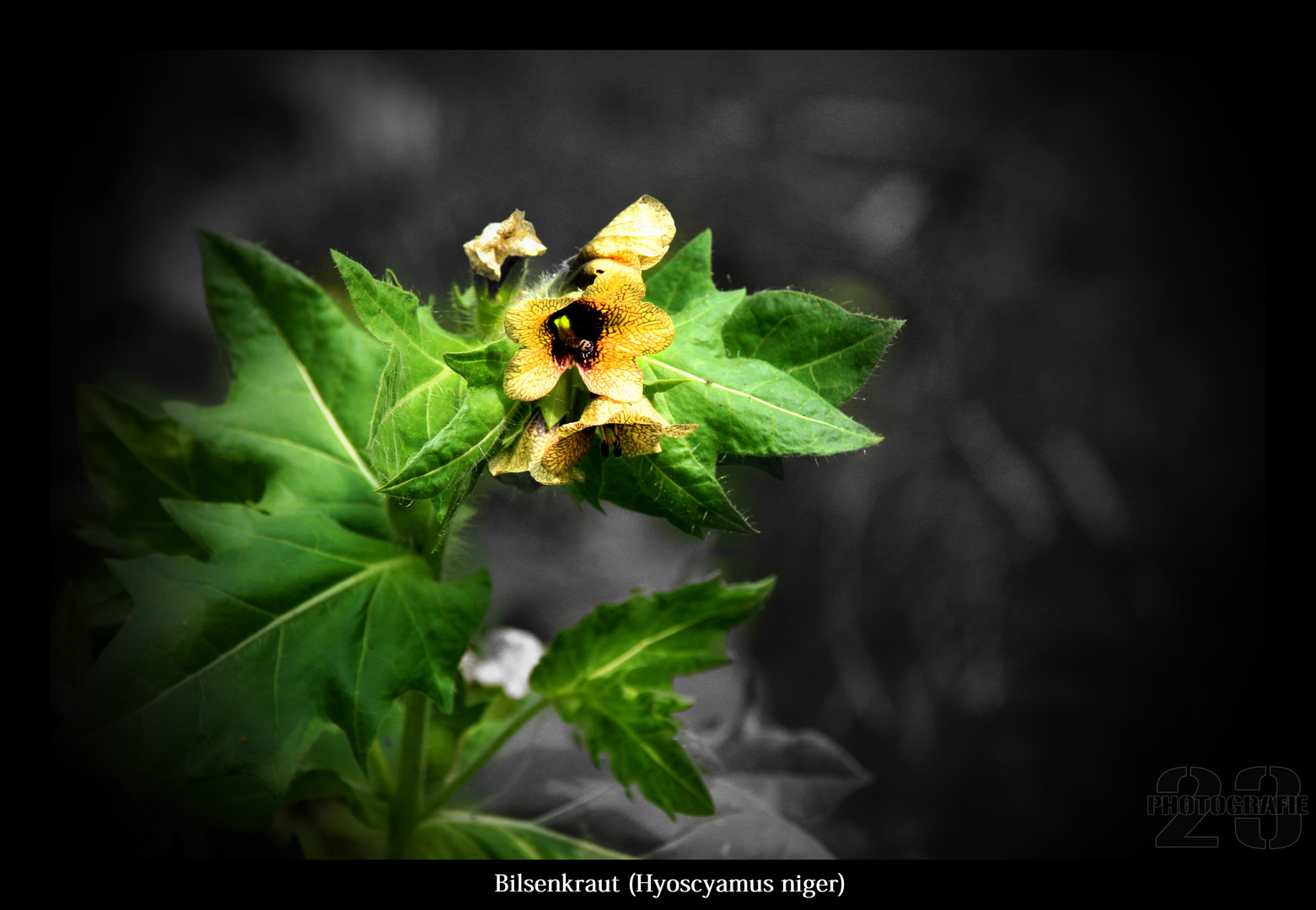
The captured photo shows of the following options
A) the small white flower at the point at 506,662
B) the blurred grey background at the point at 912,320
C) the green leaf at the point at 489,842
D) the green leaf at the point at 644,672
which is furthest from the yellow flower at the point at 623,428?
the blurred grey background at the point at 912,320

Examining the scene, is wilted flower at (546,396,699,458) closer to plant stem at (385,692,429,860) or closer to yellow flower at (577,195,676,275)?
yellow flower at (577,195,676,275)

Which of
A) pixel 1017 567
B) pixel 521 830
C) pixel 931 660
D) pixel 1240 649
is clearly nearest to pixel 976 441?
pixel 1017 567

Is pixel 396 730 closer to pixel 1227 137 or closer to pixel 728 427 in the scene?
pixel 728 427

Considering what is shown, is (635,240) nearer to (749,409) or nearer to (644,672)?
(749,409)

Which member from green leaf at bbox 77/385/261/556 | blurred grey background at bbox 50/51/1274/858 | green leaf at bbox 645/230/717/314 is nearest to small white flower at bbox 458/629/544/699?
blurred grey background at bbox 50/51/1274/858

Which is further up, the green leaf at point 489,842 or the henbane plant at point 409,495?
the henbane plant at point 409,495

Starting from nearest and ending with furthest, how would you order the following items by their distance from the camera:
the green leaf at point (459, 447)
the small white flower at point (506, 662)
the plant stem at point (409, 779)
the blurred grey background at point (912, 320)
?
1. the green leaf at point (459, 447)
2. the plant stem at point (409, 779)
3. the small white flower at point (506, 662)
4. the blurred grey background at point (912, 320)

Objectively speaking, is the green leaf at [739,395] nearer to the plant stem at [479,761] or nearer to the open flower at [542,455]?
the open flower at [542,455]
